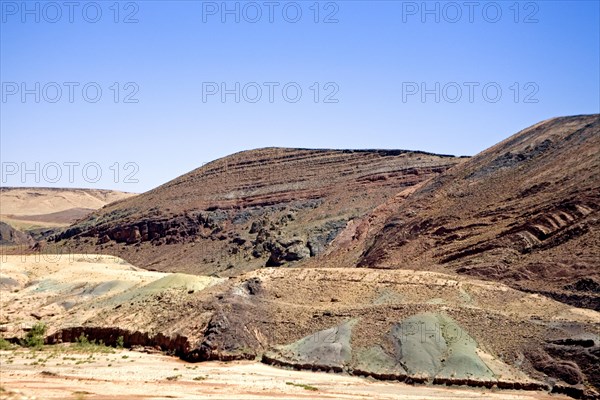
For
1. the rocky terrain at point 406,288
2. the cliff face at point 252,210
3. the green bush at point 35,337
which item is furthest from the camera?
the cliff face at point 252,210

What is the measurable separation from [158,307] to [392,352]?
13639 mm

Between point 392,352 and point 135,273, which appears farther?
point 135,273

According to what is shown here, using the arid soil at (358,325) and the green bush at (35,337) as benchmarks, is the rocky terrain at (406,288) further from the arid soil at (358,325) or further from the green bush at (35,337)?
the green bush at (35,337)

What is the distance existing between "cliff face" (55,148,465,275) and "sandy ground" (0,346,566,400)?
29.1m

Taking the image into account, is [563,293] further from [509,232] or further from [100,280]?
[100,280]

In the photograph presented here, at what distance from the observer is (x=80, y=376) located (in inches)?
1255

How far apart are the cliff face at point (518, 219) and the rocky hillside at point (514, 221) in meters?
0.06

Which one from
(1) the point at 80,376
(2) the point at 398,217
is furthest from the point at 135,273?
(1) the point at 80,376

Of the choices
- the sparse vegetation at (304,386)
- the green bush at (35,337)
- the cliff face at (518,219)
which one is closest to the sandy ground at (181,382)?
the sparse vegetation at (304,386)

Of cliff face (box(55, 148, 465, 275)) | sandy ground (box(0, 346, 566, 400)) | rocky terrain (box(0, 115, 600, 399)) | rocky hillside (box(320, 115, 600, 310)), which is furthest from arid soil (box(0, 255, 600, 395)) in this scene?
cliff face (box(55, 148, 465, 275))

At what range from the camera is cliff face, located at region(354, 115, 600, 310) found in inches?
1651

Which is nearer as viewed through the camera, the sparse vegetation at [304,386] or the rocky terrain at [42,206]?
the sparse vegetation at [304,386]

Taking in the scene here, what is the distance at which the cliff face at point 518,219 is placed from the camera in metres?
41.9

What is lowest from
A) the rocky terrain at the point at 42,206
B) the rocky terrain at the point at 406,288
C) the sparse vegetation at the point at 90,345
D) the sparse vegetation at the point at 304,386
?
the sparse vegetation at the point at 304,386
